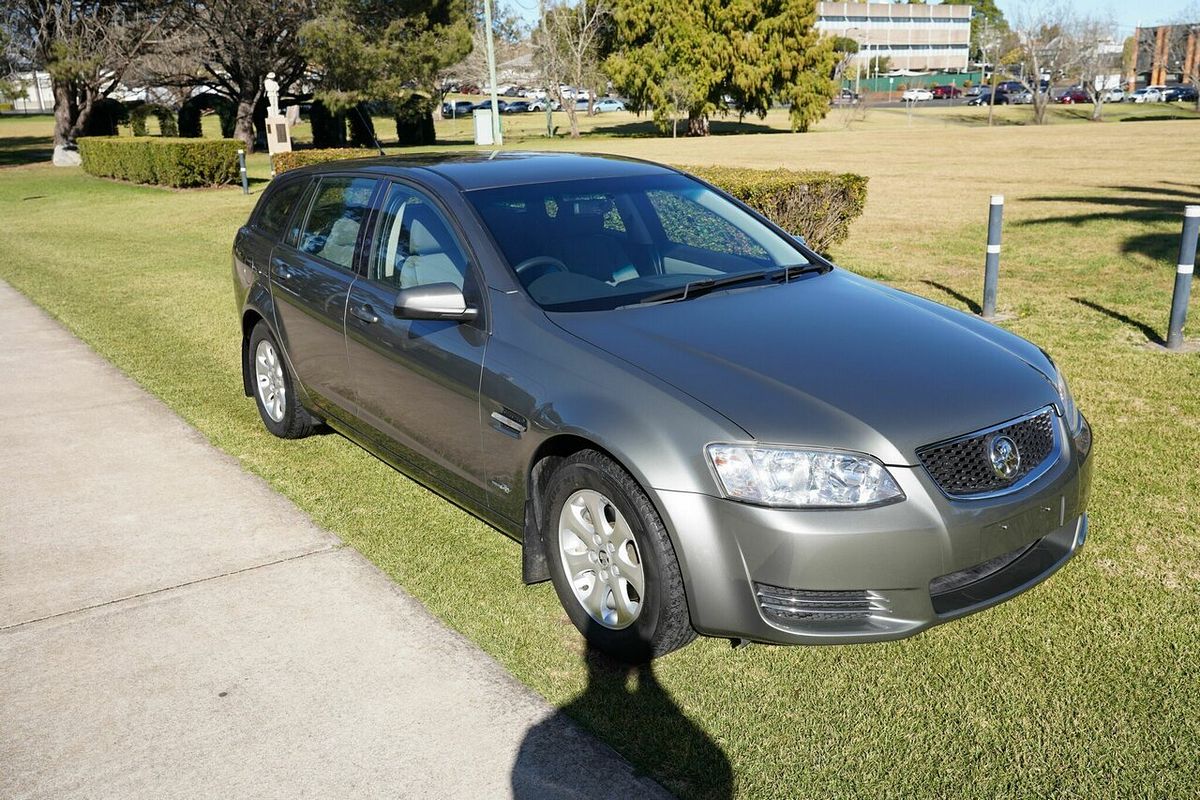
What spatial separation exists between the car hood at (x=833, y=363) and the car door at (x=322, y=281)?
5.14 ft

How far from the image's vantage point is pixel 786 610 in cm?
334

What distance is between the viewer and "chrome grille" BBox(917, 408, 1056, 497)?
11.0 ft

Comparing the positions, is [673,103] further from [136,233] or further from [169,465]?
[169,465]

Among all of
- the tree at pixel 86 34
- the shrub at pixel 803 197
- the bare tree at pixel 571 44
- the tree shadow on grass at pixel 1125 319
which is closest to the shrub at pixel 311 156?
the shrub at pixel 803 197

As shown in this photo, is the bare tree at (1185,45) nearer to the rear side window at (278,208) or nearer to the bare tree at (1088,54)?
the bare tree at (1088,54)

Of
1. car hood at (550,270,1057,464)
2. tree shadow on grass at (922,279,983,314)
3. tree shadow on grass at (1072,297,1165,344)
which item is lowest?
tree shadow on grass at (922,279,983,314)

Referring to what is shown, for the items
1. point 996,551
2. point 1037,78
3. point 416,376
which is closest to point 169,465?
point 416,376

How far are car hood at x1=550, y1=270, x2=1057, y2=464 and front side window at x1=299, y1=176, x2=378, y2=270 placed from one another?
1592 mm

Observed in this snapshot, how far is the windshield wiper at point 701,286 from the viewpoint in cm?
432

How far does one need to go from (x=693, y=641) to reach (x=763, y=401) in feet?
3.14

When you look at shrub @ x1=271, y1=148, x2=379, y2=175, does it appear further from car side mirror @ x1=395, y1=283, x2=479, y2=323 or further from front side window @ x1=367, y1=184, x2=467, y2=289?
car side mirror @ x1=395, y1=283, x2=479, y2=323

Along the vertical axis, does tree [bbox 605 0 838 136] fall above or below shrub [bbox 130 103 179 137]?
above

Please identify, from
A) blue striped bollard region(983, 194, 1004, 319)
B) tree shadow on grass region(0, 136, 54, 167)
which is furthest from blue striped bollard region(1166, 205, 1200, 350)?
tree shadow on grass region(0, 136, 54, 167)

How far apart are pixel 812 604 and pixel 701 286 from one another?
1594 millimetres
